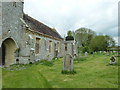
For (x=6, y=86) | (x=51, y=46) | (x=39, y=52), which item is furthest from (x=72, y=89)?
(x=51, y=46)

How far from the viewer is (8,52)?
11.7 metres

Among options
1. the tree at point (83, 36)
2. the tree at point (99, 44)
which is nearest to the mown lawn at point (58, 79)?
the tree at point (99, 44)

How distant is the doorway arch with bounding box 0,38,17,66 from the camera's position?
1146 cm

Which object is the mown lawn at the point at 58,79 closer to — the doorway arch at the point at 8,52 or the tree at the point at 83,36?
the doorway arch at the point at 8,52

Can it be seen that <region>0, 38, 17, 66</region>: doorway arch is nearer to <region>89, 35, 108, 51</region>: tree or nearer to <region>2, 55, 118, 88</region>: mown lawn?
<region>2, 55, 118, 88</region>: mown lawn

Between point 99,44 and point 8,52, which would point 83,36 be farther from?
point 8,52

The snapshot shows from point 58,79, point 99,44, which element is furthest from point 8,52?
point 99,44

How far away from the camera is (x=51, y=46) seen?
19062 millimetres

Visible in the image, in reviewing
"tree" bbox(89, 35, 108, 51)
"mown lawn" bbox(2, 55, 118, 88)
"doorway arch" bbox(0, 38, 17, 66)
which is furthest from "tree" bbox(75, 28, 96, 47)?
"mown lawn" bbox(2, 55, 118, 88)

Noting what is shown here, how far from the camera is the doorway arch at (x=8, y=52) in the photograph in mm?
11461

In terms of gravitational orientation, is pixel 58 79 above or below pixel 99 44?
below

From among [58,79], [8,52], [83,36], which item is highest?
[83,36]

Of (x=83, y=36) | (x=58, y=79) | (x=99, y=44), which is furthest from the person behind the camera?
(x=83, y=36)

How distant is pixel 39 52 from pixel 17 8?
6.56 m
